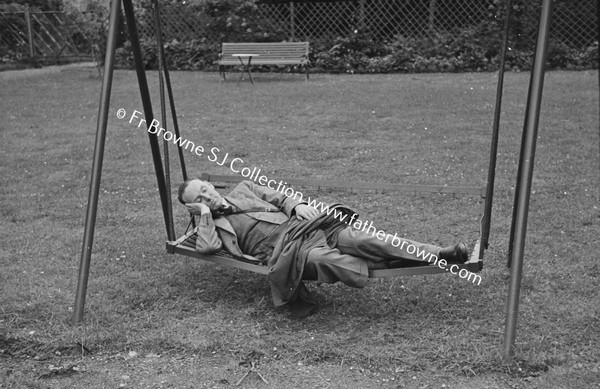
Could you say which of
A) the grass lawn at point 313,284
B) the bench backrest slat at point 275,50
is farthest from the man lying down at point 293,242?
the bench backrest slat at point 275,50

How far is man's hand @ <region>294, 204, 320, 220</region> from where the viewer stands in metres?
4.23

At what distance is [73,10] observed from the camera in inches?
607

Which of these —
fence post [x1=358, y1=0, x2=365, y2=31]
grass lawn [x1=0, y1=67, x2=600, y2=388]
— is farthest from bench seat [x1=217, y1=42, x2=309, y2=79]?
grass lawn [x1=0, y1=67, x2=600, y2=388]

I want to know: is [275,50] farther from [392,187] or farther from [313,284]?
[313,284]

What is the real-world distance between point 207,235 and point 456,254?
1.42m

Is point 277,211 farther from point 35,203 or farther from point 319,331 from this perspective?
point 35,203

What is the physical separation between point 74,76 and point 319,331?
13.2 meters

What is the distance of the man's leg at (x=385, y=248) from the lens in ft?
12.8

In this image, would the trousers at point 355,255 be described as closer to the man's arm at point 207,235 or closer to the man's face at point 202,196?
the man's arm at point 207,235

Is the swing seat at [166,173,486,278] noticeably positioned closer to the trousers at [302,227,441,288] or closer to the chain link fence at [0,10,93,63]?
the trousers at [302,227,441,288]

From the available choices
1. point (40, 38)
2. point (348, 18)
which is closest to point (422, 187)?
point (348, 18)

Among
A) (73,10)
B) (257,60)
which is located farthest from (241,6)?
(73,10)

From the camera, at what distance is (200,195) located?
14.2 ft

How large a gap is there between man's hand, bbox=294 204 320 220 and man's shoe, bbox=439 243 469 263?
31.9 inches
